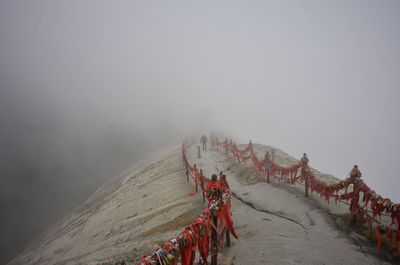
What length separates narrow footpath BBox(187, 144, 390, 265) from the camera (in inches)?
223

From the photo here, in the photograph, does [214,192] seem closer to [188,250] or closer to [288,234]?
[188,250]

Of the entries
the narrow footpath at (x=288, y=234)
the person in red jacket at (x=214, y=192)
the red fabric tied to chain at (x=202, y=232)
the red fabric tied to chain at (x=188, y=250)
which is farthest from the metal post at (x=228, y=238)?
the red fabric tied to chain at (x=188, y=250)

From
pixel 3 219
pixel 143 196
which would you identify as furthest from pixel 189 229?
pixel 3 219

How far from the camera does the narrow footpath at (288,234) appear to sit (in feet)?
18.6

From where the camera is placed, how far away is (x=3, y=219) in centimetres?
4028

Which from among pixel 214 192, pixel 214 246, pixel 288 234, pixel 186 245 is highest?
pixel 214 192

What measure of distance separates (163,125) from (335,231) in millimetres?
112908

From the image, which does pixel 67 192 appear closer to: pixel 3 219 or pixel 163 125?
pixel 3 219

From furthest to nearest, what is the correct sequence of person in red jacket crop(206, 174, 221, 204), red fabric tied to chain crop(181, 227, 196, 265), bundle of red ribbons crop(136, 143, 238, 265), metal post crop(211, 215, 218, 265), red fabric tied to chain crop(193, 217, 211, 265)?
person in red jacket crop(206, 174, 221, 204) → metal post crop(211, 215, 218, 265) → red fabric tied to chain crop(193, 217, 211, 265) → red fabric tied to chain crop(181, 227, 196, 265) → bundle of red ribbons crop(136, 143, 238, 265)

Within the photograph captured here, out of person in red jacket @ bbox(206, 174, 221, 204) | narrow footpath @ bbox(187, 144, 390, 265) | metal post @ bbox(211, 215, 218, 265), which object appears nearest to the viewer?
metal post @ bbox(211, 215, 218, 265)

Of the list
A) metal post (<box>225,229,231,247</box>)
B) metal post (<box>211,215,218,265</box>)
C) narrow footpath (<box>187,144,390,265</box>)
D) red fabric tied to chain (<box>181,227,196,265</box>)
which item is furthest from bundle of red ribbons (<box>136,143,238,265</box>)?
narrow footpath (<box>187,144,390,265</box>)

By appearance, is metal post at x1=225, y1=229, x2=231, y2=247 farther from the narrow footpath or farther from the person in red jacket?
the person in red jacket

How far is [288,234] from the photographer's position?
7.07 m

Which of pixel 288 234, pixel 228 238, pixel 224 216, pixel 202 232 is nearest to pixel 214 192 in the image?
pixel 224 216
